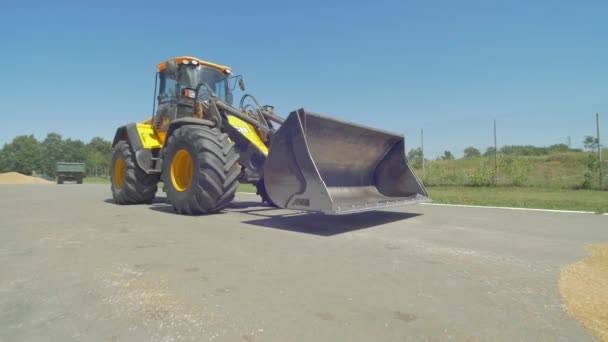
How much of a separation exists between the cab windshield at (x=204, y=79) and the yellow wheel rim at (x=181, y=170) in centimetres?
163

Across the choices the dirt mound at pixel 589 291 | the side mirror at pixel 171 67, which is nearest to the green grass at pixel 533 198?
the dirt mound at pixel 589 291

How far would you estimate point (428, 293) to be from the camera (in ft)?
7.61

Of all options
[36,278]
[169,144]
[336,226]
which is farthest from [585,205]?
[36,278]

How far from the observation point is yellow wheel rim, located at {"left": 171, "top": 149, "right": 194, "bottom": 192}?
6.34 metres

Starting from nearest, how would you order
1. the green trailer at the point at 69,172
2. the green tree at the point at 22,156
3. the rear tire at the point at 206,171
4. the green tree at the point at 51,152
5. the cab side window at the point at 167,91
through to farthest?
the rear tire at the point at 206,171 → the cab side window at the point at 167,91 → the green trailer at the point at 69,172 → the green tree at the point at 22,156 → the green tree at the point at 51,152

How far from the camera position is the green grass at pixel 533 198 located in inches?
301

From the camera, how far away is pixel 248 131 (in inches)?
257

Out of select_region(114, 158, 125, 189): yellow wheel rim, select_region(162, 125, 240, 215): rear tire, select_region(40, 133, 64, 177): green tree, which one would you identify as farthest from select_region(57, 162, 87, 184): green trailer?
select_region(40, 133, 64, 177): green tree

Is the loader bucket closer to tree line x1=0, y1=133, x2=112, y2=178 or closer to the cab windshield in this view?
the cab windshield

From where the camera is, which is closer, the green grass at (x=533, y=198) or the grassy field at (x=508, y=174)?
the green grass at (x=533, y=198)

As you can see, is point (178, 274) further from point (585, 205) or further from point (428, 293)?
point (585, 205)

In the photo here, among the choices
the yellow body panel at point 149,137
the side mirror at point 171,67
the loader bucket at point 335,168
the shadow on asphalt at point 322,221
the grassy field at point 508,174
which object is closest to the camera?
the loader bucket at point 335,168

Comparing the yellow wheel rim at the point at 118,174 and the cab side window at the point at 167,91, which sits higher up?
the cab side window at the point at 167,91

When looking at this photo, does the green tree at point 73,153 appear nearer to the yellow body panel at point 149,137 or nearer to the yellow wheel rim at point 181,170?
the yellow body panel at point 149,137
